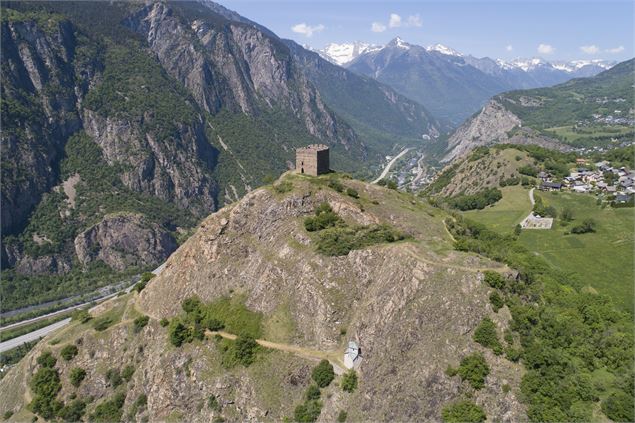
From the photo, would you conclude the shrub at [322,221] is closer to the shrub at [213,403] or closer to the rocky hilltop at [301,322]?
the rocky hilltop at [301,322]

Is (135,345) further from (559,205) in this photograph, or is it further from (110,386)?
(559,205)

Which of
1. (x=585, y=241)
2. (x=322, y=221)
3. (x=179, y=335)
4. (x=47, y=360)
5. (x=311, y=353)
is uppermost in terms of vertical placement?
(x=322, y=221)

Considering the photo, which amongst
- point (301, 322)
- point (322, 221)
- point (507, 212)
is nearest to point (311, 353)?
point (301, 322)

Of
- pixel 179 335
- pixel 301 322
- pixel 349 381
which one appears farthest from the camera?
pixel 179 335

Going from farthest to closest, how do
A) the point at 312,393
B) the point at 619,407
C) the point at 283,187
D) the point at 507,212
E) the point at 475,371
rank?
the point at 507,212 < the point at 283,187 < the point at 312,393 < the point at 475,371 < the point at 619,407

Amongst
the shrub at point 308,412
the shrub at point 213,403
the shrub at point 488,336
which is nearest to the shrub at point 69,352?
the shrub at point 213,403

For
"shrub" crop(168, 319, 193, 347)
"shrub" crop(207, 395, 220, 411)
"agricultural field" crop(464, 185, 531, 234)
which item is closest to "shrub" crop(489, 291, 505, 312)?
"shrub" crop(207, 395, 220, 411)

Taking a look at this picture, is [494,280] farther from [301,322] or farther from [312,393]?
[312,393]
